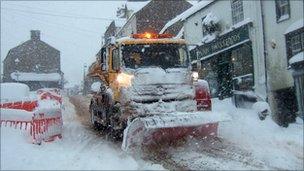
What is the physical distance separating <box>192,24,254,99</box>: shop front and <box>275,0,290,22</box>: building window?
8.03ft

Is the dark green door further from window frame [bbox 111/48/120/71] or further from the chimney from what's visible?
the chimney

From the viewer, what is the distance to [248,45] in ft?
70.9

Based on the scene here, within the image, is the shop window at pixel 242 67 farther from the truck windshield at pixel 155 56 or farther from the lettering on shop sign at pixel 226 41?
the truck windshield at pixel 155 56

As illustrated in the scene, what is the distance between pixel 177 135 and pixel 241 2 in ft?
44.5

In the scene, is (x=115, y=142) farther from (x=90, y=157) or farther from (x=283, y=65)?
(x=283, y=65)

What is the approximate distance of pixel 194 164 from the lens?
8.53 metres

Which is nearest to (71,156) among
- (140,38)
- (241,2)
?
(140,38)

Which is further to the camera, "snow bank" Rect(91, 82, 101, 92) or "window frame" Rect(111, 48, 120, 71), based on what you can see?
"snow bank" Rect(91, 82, 101, 92)

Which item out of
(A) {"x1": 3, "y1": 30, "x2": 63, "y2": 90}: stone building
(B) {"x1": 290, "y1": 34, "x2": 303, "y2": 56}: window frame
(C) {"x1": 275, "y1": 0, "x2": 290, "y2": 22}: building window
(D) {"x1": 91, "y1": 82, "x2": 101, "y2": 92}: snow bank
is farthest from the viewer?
(A) {"x1": 3, "y1": 30, "x2": 63, "y2": 90}: stone building

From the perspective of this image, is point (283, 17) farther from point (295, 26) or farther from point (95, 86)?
point (95, 86)

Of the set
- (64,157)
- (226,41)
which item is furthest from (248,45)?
(64,157)

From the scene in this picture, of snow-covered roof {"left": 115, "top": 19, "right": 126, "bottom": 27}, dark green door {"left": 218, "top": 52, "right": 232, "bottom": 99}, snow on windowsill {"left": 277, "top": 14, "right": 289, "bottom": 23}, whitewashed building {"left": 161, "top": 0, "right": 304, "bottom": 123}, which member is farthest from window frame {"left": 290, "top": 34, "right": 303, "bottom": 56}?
snow-covered roof {"left": 115, "top": 19, "right": 126, "bottom": 27}

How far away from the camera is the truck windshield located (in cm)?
1160

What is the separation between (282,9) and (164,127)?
440 inches
